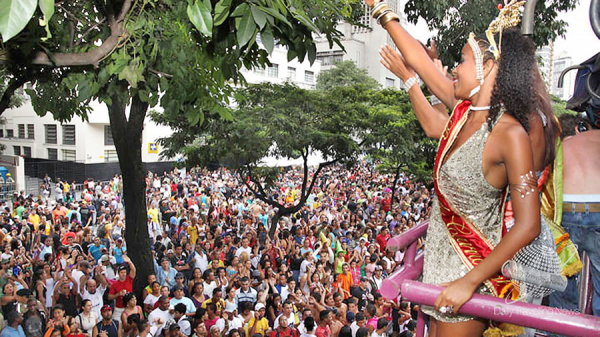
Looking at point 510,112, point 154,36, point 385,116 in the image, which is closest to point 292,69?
point 385,116

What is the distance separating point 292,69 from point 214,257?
99.6ft

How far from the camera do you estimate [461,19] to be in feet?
30.3

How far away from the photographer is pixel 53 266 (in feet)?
29.6

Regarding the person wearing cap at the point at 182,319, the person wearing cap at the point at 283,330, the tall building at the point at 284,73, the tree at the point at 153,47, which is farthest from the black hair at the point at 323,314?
the tall building at the point at 284,73

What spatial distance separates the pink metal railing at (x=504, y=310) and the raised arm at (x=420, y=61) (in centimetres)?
68

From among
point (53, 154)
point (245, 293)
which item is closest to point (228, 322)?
point (245, 293)

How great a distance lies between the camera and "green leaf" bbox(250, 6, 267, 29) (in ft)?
7.76

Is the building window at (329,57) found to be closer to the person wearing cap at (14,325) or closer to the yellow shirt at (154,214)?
the yellow shirt at (154,214)

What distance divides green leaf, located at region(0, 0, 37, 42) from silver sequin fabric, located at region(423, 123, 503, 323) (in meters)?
1.52

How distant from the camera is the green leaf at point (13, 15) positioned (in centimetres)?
148

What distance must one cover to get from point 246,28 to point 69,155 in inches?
1230

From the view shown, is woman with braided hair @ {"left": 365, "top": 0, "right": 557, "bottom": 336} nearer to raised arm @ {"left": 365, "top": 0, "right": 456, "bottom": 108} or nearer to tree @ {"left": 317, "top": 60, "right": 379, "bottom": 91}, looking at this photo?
raised arm @ {"left": 365, "top": 0, "right": 456, "bottom": 108}

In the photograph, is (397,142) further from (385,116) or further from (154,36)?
(154,36)

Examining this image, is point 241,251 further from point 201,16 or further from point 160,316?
point 201,16
